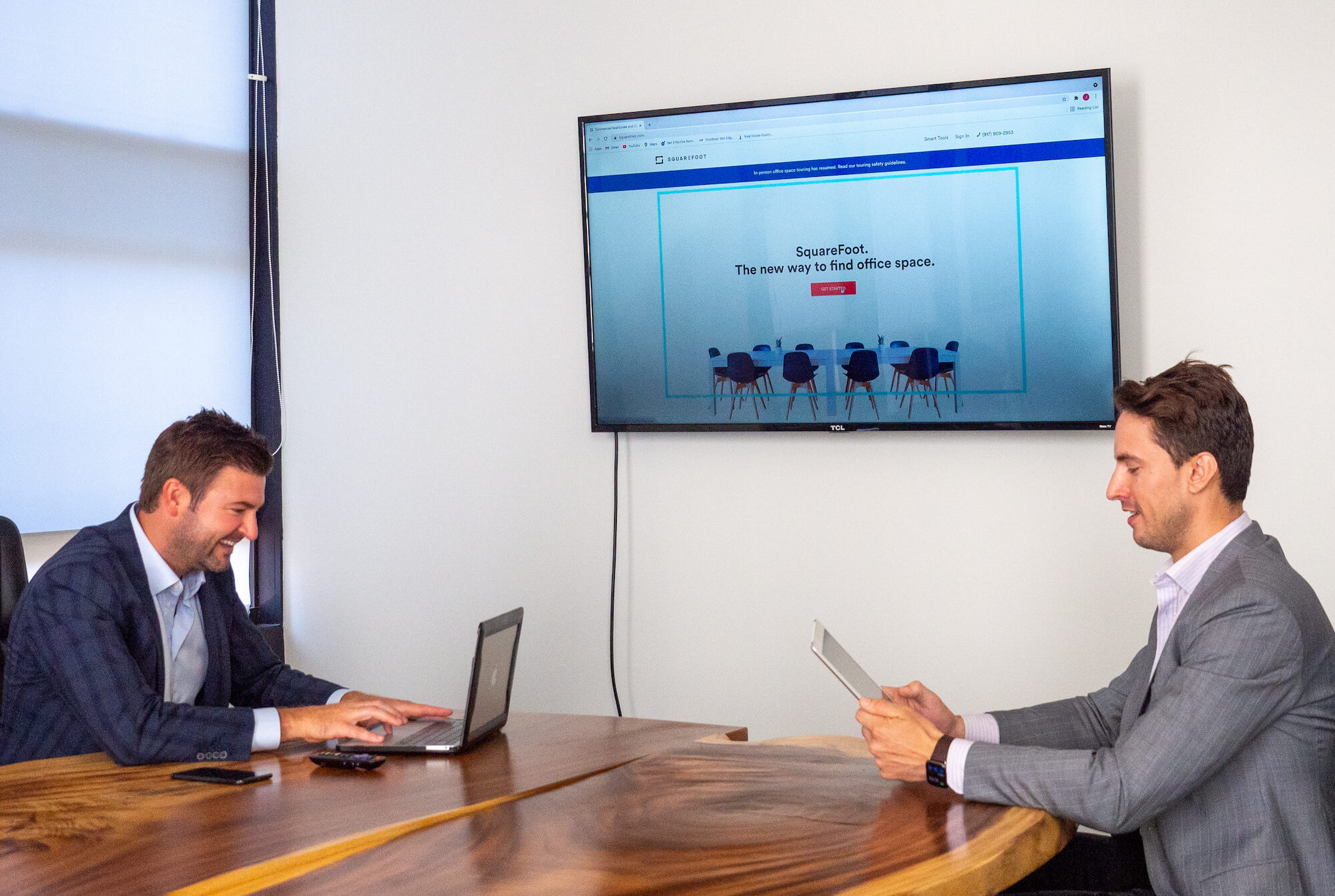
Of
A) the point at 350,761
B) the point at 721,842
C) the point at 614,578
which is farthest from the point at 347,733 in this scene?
the point at 614,578

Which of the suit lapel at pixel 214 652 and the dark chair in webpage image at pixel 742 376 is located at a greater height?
the dark chair in webpage image at pixel 742 376

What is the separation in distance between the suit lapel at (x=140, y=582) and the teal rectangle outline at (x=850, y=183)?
1.61 m

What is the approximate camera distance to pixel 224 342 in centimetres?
414

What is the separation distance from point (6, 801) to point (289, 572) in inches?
89.6

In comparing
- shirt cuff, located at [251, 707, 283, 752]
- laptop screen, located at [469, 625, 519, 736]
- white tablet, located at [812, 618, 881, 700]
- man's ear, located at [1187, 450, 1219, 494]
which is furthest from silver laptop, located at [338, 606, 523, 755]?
man's ear, located at [1187, 450, 1219, 494]

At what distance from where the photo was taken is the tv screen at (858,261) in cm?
316

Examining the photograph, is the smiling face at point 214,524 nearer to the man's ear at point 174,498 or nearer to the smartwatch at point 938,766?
the man's ear at point 174,498

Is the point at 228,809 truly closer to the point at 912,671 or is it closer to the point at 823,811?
the point at 823,811

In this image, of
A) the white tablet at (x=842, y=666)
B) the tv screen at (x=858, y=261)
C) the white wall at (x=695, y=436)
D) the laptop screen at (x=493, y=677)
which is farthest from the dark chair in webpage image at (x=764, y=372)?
the white tablet at (x=842, y=666)

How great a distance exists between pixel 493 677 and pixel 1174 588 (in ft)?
4.04

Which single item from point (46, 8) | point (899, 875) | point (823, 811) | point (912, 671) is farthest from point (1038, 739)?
point (46, 8)

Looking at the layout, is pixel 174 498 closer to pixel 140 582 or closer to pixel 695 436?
pixel 140 582

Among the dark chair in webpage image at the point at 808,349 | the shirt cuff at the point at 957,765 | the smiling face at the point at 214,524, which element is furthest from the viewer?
the dark chair in webpage image at the point at 808,349

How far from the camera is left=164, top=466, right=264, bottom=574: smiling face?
254 centimetres
